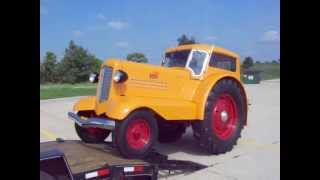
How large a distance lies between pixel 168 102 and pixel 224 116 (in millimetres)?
1271

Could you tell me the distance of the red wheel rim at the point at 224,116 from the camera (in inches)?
255

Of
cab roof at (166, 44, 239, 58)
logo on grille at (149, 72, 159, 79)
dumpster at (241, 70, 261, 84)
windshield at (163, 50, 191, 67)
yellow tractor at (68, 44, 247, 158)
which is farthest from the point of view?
dumpster at (241, 70, 261, 84)

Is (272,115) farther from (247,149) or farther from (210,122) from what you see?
(210,122)

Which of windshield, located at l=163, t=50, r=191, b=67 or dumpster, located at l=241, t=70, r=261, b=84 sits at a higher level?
dumpster, located at l=241, t=70, r=261, b=84

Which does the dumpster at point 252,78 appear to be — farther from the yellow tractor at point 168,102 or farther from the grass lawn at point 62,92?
the yellow tractor at point 168,102

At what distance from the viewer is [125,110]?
5.16m

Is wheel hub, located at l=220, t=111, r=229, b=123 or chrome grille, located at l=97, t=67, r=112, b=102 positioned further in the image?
wheel hub, located at l=220, t=111, r=229, b=123

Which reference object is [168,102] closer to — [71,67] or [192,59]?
[192,59]

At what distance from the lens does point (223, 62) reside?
23.0ft

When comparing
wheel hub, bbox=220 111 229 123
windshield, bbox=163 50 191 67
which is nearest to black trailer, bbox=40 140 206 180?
wheel hub, bbox=220 111 229 123

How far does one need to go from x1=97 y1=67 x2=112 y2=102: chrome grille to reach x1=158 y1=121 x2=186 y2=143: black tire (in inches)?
65.5

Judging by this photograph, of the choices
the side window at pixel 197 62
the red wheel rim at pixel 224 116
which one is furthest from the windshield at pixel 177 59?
the red wheel rim at pixel 224 116

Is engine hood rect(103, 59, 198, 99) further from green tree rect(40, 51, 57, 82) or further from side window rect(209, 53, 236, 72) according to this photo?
green tree rect(40, 51, 57, 82)

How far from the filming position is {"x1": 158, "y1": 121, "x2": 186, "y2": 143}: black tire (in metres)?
7.19
